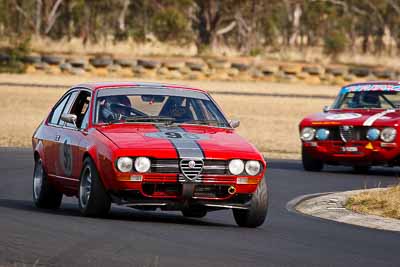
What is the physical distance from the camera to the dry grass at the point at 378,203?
13516mm

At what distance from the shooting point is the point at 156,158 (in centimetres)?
1131

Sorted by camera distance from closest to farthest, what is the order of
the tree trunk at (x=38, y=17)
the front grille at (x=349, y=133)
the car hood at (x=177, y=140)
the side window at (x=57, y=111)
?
the car hood at (x=177, y=140), the side window at (x=57, y=111), the front grille at (x=349, y=133), the tree trunk at (x=38, y=17)

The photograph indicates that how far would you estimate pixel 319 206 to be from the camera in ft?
48.1

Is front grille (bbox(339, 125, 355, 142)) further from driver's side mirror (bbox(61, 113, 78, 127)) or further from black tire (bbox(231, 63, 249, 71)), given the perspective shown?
black tire (bbox(231, 63, 249, 71))

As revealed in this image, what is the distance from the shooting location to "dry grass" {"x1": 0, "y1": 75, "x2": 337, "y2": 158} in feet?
91.9

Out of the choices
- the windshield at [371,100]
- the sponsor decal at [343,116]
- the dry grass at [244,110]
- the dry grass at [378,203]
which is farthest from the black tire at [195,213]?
the dry grass at [244,110]

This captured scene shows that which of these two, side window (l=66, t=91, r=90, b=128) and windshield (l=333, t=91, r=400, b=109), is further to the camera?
windshield (l=333, t=91, r=400, b=109)

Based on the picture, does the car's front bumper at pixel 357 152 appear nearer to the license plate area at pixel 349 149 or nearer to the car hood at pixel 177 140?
the license plate area at pixel 349 149

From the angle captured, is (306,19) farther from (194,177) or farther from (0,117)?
(194,177)

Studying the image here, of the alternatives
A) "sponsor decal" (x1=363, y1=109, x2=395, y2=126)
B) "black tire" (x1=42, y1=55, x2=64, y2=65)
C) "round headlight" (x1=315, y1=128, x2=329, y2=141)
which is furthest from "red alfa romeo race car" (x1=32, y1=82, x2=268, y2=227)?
"black tire" (x1=42, y1=55, x2=64, y2=65)

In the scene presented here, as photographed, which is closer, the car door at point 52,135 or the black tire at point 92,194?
the black tire at point 92,194

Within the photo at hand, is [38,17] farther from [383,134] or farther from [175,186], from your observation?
[175,186]

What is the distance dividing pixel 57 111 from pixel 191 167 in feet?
9.70

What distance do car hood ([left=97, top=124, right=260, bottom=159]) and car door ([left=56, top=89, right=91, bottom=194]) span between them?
1.19ft
